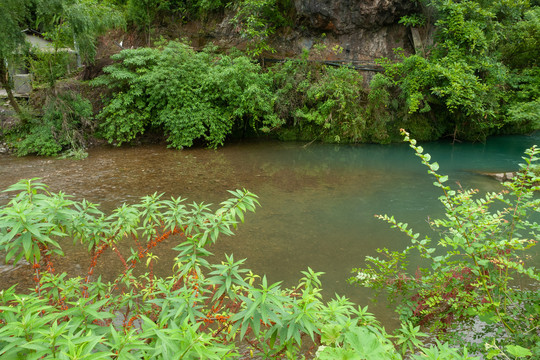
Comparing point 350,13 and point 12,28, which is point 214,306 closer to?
point 12,28

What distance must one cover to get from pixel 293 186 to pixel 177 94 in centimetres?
573

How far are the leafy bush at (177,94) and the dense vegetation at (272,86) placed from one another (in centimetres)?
4

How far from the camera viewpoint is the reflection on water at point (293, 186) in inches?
199

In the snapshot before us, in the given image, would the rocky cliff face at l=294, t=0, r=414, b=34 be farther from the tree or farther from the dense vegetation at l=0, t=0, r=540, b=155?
the tree

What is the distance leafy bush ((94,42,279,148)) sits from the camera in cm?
1120

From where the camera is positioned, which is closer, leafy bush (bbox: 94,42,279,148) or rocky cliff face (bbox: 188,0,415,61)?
leafy bush (bbox: 94,42,279,148)

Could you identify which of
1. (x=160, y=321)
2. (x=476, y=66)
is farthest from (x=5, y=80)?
(x=476, y=66)

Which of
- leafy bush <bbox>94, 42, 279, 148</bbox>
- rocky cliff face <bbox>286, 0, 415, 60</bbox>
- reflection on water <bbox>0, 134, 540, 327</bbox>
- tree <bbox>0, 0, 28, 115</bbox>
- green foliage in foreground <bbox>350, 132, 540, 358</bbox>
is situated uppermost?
rocky cliff face <bbox>286, 0, 415, 60</bbox>

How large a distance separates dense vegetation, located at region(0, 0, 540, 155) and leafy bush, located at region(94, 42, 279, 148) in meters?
0.04

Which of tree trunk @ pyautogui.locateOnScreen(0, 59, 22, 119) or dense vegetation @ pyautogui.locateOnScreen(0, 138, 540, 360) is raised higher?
tree trunk @ pyautogui.locateOnScreen(0, 59, 22, 119)

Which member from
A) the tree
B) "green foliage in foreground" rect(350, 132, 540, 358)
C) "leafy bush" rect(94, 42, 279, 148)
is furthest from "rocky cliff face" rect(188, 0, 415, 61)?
"green foliage in foreground" rect(350, 132, 540, 358)

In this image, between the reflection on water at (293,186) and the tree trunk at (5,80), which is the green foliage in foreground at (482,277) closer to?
the reflection on water at (293,186)

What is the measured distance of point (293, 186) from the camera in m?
8.34

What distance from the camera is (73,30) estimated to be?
993 centimetres
